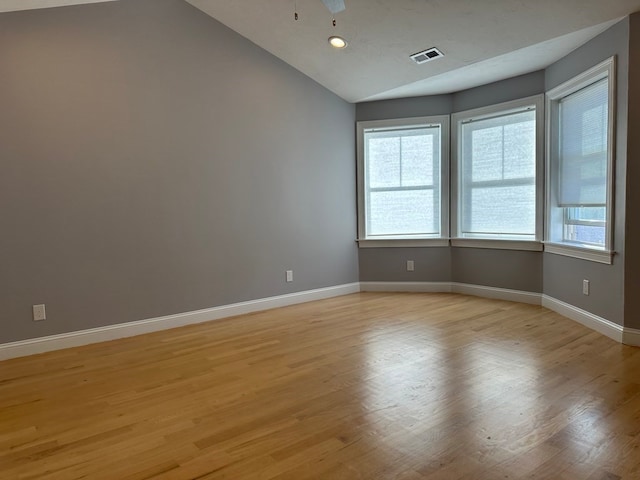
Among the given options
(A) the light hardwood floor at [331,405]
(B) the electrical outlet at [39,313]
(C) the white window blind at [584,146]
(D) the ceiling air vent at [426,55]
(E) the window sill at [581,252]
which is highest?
(D) the ceiling air vent at [426,55]

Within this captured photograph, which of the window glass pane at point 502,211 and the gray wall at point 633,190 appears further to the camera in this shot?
the window glass pane at point 502,211

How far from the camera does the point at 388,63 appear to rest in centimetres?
427

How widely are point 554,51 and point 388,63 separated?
149 centimetres

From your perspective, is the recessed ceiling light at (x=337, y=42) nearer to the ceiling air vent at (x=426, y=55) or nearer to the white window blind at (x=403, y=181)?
the ceiling air vent at (x=426, y=55)

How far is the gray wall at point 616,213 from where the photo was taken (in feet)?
10.6

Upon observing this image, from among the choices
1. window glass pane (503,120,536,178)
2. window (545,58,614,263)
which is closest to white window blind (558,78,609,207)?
window (545,58,614,263)

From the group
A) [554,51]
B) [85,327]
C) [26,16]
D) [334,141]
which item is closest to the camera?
[26,16]

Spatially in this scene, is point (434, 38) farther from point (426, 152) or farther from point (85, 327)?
point (85, 327)

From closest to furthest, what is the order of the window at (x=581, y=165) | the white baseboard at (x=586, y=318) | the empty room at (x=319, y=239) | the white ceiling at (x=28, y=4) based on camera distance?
the empty room at (x=319, y=239) → the white ceiling at (x=28, y=4) → the white baseboard at (x=586, y=318) → the window at (x=581, y=165)

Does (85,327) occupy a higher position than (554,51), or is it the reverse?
(554,51)

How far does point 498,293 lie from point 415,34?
116 inches

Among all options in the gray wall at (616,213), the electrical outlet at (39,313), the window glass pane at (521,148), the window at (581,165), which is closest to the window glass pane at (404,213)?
the window glass pane at (521,148)

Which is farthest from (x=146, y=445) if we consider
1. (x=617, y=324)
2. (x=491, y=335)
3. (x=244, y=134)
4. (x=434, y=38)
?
(x=434, y=38)

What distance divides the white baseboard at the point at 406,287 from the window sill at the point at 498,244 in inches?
21.6
